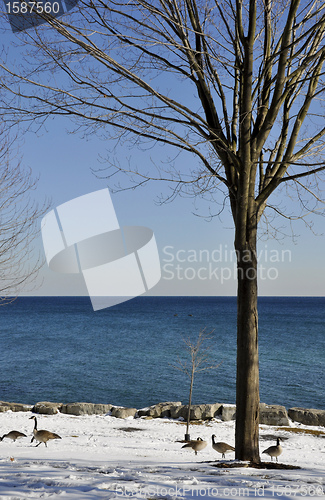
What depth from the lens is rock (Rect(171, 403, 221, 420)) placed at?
16219 millimetres

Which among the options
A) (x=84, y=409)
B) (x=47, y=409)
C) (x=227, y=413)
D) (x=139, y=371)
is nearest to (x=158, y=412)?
(x=227, y=413)

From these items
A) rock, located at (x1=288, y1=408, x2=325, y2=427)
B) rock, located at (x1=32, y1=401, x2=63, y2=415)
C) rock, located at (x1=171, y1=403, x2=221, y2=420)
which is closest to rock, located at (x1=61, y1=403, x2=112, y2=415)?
rock, located at (x1=32, y1=401, x2=63, y2=415)

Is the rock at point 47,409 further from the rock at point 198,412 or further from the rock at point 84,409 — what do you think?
the rock at point 198,412

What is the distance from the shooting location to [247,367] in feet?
19.2

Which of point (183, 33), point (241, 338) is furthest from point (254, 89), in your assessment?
point (241, 338)

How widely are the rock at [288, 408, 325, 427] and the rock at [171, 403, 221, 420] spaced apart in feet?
9.77

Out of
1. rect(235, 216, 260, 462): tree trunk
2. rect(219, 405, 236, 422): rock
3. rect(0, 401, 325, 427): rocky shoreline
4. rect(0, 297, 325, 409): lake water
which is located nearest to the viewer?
rect(235, 216, 260, 462): tree trunk

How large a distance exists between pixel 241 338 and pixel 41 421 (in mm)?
11491

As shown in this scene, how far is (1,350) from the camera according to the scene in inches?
1799

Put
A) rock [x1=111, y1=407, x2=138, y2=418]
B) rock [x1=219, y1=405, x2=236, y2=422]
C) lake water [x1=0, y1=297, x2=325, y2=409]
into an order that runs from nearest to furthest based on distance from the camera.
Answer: rock [x1=219, y1=405, x2=236, y2=422] → rock [x1=111, y1=407, x2=138, y2=418] → lake water [x1=0, y1=297, x2=325, y2=409]

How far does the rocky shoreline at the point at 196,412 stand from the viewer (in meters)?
15.9

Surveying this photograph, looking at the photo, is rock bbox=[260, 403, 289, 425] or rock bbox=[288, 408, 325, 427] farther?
rock bbox=[288, 408, 325, 427]

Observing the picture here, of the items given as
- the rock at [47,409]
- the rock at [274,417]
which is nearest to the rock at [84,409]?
the rock at [47,409]

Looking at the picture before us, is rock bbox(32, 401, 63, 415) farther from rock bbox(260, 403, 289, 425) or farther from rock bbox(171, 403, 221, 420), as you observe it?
rock bbox(260, 403, 289, 425)
